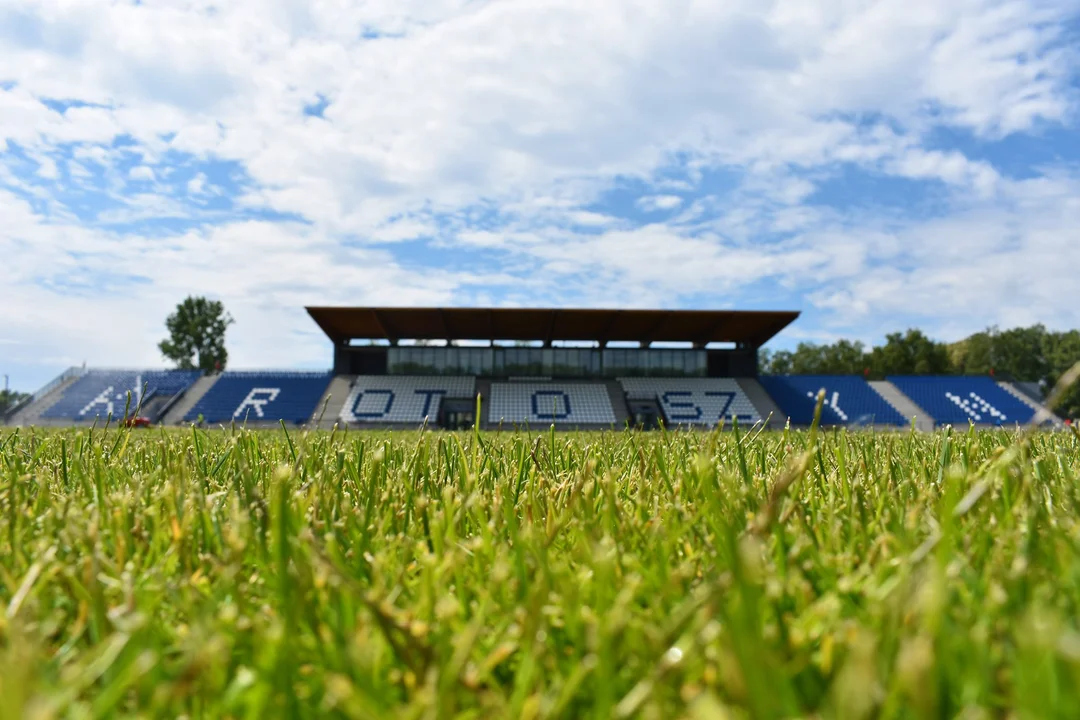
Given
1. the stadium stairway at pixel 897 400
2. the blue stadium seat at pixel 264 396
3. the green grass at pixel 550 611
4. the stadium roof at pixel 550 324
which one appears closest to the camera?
the green grass at pixel 550 611

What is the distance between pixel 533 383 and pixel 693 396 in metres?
8.16

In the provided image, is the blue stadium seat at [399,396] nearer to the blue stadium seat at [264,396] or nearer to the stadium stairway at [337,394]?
the stadium stairway at [337,394]

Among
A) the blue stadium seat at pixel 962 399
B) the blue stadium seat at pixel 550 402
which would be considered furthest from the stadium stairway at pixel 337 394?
the blue stadium seat at pixel 962 399

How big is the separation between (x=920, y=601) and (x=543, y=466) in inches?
43.3

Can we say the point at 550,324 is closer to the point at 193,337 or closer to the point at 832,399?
the point at 832,399

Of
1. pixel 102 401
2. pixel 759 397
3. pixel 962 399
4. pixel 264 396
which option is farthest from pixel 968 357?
pixel 102 401

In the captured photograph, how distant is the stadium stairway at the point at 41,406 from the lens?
31.2 m

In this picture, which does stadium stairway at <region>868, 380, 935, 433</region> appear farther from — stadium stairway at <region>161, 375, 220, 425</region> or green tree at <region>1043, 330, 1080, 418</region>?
stadium stairway at <region>161, 375, 220, 425</region>

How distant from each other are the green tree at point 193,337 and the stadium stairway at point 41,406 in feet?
50.8

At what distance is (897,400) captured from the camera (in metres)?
33.0

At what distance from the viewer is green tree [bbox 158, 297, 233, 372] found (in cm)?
5153

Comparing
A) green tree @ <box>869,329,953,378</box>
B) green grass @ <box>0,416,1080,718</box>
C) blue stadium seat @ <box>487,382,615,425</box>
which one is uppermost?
green tree @ <box>869,329,953,378</box>

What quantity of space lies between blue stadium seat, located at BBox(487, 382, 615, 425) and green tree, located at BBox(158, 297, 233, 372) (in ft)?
99.4

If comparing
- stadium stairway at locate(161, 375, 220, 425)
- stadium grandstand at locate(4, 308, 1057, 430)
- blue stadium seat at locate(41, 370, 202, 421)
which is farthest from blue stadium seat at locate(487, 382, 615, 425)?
blue stadium seat at locate(41, 370, 202, 421)
